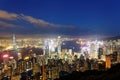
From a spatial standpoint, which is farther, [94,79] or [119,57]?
[119,57]

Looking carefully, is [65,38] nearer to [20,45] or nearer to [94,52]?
[20,45]

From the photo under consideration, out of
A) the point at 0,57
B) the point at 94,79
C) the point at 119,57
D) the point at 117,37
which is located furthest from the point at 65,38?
the point at 94,79

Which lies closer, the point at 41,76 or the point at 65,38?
the point at 41,76

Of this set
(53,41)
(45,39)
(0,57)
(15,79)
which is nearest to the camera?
(15,79)

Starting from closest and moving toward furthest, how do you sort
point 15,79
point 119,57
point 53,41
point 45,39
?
point 15,79
point 119,57
point 53,41
point 45,39

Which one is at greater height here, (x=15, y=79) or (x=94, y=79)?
(x=94, y=79)

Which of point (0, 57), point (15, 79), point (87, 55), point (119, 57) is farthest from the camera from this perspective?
point (87, 55)

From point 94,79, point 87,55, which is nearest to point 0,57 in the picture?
point 87,55

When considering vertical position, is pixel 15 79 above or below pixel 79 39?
below

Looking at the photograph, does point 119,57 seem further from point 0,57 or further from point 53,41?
point 53,41
